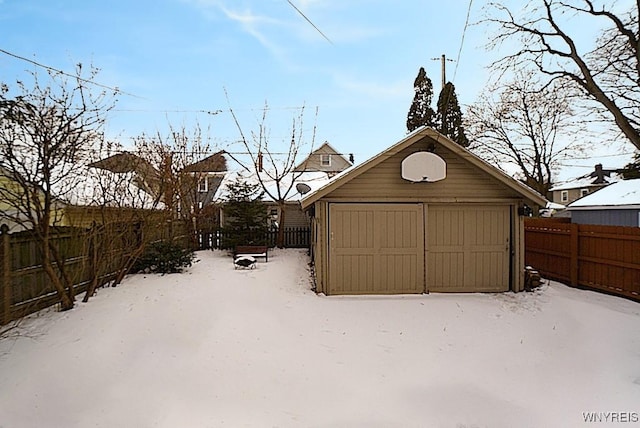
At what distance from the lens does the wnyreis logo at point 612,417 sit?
13.1 feet

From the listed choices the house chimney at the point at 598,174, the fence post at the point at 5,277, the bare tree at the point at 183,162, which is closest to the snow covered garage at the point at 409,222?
the fence post at the point at 5,277

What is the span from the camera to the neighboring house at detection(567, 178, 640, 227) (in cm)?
1284

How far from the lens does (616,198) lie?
13711 millimetres

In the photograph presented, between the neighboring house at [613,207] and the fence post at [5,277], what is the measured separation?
15242mm

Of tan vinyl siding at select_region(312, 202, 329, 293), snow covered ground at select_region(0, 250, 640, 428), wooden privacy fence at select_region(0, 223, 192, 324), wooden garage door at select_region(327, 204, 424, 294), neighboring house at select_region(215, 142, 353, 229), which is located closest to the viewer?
snow covered ground at select_region(0, 250, 640, 428)

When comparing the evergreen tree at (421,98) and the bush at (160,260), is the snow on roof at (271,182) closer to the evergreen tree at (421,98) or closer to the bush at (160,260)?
the evergreen tree at (421,98)

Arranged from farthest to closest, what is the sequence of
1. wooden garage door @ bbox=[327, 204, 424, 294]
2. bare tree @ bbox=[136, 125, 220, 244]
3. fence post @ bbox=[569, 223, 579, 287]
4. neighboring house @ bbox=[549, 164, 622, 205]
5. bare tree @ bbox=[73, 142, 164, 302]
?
neighboring house @ bbox=[549, 164, 622, 205], bare tree @ bbox=[136, 125, 220, 244], fence post @ bbox=[569, 223, 579, 287], wooden garage door @ bbox=[327, 204, 424, 294], bare tree @ bbox=[73, 142, 164, 302]

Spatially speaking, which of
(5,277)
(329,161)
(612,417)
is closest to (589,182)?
(329,161)

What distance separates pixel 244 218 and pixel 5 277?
31.5ft

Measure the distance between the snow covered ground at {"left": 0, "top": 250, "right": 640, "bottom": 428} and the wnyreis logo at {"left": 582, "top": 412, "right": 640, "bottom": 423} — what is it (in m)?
0.03

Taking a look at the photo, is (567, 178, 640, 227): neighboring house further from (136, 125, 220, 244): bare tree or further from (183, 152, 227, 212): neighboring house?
(183, 152, 227, 212): neighboring house

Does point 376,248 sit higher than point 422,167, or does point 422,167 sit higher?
point 422,167

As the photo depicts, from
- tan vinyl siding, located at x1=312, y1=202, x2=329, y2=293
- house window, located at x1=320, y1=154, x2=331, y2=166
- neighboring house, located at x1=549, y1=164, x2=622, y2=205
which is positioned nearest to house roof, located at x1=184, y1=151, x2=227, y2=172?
house window, located at x1=320, y1=154, x2=331, y2=166

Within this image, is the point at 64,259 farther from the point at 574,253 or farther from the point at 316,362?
the point at 574,253
